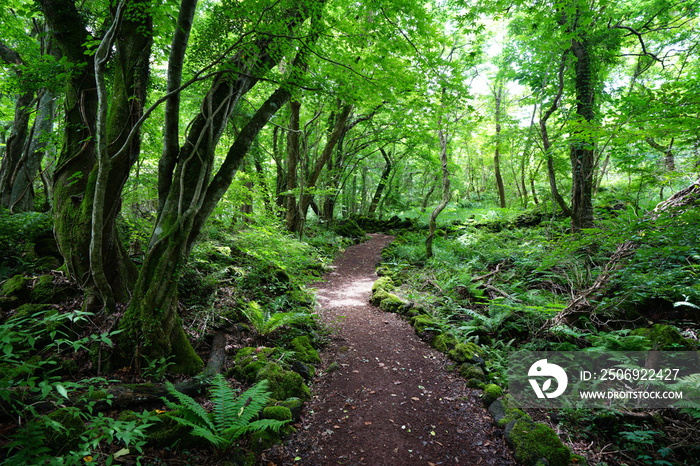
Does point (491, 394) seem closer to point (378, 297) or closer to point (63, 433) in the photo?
point (378, 297)

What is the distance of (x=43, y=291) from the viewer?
12.6 ft

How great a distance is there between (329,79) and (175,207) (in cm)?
294

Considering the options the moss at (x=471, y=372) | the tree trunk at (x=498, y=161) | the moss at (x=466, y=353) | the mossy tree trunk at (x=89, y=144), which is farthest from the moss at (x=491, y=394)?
the tree trunk at (x=498, y=161)

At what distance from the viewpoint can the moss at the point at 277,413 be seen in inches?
118

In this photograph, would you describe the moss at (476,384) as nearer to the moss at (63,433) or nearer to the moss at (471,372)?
the moss at (471,372)

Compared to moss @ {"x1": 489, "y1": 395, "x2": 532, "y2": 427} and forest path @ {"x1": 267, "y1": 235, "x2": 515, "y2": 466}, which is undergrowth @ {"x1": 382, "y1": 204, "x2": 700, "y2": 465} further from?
forest path @ {"x1": 267, "y1": 235, "x2": 515, "y2": 466}

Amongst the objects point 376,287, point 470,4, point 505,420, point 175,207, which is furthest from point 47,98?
point 505,420

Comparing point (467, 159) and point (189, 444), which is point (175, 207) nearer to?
point (189, 444)

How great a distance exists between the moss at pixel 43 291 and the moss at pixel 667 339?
7418 mm

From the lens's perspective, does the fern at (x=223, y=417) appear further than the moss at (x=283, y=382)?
No

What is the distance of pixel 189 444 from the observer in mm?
2500

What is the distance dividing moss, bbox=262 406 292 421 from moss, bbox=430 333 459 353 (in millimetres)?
2834

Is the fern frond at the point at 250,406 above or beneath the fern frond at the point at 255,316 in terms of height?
beneath

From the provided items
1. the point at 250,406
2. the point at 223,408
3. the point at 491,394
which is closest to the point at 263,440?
the point at 250,406
